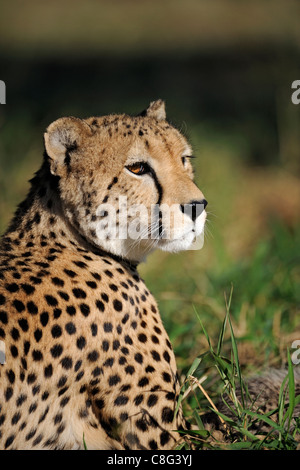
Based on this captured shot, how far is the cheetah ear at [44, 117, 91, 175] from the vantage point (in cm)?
252

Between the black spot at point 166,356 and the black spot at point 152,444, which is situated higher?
the black spot at point 166,356

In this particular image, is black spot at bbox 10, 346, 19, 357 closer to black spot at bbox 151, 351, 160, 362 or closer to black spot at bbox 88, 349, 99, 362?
black spot at bbox 88, 349, 99, 362

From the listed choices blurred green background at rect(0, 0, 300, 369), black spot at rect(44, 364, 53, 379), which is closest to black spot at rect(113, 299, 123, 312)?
black spot at rect(44, 364, 53, 379)

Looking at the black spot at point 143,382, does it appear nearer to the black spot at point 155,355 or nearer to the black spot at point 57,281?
the black spot at point 155,355

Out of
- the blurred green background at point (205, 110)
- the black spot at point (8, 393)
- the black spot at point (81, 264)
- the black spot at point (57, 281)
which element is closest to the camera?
the black spot at point (8, 393)

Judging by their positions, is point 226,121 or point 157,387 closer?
point 157,387

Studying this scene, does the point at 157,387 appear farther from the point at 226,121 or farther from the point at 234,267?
the point at 226,121

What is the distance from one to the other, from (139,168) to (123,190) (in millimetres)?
104

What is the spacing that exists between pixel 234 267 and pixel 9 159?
2273mm

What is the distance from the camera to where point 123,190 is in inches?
100

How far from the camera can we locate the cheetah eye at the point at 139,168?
101 inches

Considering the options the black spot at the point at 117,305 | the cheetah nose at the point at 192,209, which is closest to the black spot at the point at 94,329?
the black spot at the point at 117,305
